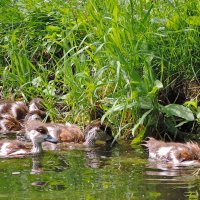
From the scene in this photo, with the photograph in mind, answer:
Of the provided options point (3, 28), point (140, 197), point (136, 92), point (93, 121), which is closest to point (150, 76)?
point (136, 92)

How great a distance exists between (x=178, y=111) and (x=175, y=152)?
58cm

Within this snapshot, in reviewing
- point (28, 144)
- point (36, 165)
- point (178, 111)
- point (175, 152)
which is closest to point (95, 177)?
point (36, 165)

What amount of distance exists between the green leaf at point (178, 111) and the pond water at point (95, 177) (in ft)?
1.31

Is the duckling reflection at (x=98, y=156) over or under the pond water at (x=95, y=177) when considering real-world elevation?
under

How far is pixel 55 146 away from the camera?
269 inches

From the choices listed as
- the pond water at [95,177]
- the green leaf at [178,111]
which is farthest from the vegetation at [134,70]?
the pond water at [95,177]

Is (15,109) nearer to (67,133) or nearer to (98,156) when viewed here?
(67,133)

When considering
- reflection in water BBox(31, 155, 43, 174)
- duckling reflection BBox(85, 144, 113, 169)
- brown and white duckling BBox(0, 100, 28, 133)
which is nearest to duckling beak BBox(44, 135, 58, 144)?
duckling reflection BBox(85, 144, 113, 169)

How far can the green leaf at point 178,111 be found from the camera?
20.6 feet

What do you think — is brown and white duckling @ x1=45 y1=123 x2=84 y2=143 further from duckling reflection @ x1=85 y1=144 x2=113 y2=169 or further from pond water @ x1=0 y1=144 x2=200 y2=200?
pond water @ x1=0 y1=144 x2=200 y2=200

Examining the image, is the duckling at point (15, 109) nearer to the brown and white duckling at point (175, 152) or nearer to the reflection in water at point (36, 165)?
the reflection in water at point (36, 165)

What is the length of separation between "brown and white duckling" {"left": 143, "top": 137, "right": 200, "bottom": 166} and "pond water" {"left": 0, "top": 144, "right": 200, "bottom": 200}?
114 millimetres

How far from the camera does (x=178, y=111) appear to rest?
634cm

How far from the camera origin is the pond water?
465 centimetres
